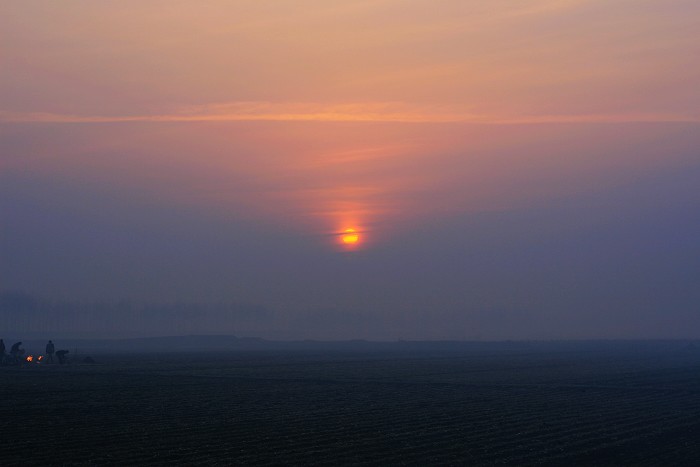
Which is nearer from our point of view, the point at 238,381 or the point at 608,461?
the point at 608,461

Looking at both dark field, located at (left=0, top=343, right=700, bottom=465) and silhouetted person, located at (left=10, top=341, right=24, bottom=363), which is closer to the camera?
dark field, located at (left=0, top=343, right=700, bottom=465)

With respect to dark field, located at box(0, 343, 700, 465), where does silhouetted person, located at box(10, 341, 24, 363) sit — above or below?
above

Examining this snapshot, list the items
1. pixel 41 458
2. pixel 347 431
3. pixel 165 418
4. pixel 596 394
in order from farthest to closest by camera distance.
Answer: pixel 596 394 → pixel 165 418 → pixel 347 431 → pixel 41 458

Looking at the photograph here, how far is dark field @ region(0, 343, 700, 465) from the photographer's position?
2538 centimetres

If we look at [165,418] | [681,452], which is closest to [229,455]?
[165,418]

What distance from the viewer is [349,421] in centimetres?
3384

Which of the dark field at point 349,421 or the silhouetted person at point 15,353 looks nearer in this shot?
the dark field at point 349,421

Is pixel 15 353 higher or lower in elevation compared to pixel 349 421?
higher

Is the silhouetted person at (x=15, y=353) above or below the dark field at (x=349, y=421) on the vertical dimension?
above

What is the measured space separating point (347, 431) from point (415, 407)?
9.68 m

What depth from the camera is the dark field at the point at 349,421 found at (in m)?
25.4

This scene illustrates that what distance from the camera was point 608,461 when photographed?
82.3 ft

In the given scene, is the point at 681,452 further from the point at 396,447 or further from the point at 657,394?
the point at 657,394

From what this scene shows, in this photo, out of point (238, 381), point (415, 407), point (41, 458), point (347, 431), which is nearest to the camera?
point (41, 458)
